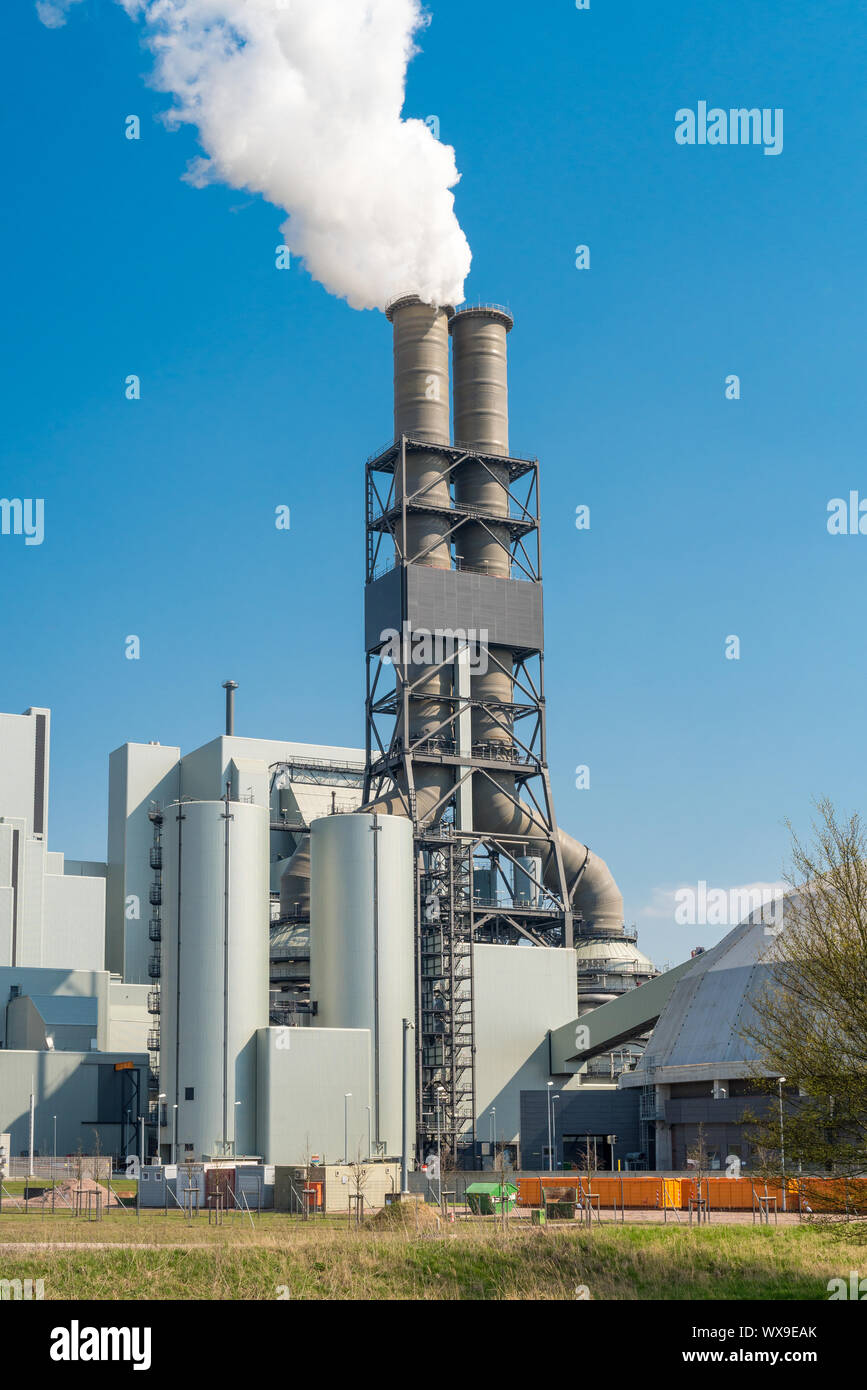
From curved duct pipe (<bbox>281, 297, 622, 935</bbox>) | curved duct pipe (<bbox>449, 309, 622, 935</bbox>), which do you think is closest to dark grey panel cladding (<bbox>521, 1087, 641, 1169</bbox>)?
curved duct pipe (<bbox>281, 297, 622, 935</bbox>)

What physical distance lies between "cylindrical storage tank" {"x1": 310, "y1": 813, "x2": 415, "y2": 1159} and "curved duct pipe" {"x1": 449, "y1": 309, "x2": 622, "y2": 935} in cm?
1462

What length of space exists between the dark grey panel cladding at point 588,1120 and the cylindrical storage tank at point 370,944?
20.4 ft

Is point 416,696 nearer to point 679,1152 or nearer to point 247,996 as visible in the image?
point 247,996

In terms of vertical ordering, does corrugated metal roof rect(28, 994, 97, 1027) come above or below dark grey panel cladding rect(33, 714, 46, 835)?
below

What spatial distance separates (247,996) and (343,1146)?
8176 mm

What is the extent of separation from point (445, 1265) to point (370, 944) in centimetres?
4308

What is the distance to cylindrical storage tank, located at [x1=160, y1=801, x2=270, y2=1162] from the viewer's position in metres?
69.2

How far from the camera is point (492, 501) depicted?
3602 inches

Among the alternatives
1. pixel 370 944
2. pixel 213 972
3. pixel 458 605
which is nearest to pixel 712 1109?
pixel 370 944

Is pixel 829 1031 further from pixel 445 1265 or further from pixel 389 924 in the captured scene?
pixel 389 924

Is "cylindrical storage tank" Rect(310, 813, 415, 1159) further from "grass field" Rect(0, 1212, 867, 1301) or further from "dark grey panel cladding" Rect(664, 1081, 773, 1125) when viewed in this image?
"grass field" Rect(0, 1212, 867, 1301)

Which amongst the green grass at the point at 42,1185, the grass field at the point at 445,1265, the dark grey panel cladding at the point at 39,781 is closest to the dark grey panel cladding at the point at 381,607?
the dark grey panel cladding at the point at 39,781

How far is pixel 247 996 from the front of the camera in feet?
235
